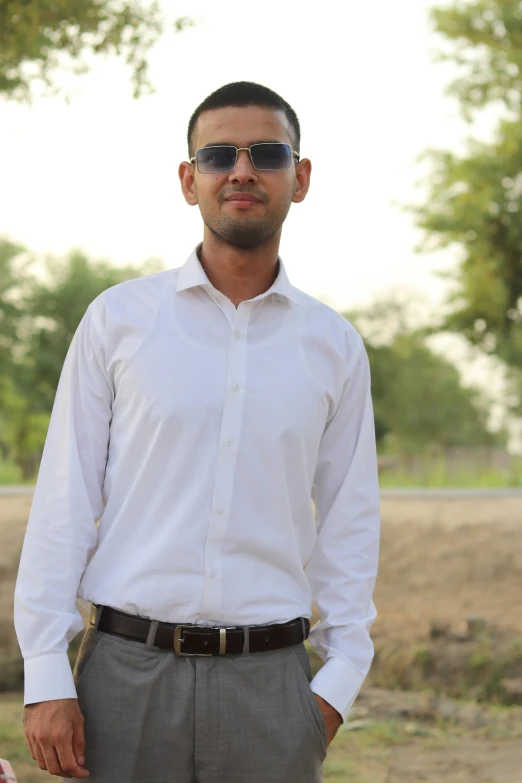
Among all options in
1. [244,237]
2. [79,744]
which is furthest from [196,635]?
[244,237]

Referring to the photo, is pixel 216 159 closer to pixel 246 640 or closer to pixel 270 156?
pixel 270 156

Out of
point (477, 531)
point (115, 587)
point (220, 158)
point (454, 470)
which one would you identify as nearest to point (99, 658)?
point (115, 587)

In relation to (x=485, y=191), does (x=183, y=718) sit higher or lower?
lower

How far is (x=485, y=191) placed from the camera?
66.1 feet

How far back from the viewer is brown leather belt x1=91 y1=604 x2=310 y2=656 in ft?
8.16

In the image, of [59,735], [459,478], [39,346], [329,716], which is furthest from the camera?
[39,346]

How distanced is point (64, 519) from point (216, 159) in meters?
1.06

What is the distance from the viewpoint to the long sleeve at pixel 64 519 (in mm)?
2492

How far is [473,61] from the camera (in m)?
19.7

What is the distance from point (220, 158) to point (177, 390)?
67cm

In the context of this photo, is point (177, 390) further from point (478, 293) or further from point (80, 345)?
point (478, 293)

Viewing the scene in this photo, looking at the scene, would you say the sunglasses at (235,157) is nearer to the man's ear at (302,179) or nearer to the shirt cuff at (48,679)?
the man's ear at (302,179)

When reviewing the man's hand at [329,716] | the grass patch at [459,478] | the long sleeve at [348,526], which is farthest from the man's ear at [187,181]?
the grass patch at [459,478]

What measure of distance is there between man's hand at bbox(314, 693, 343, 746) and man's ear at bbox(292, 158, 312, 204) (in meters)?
1.41
